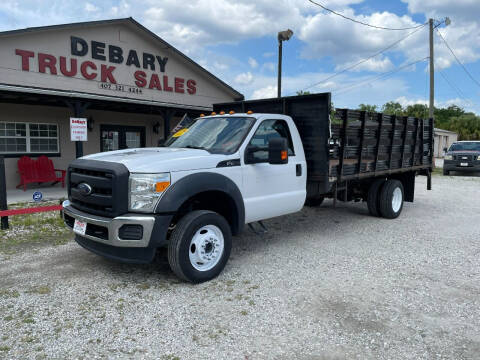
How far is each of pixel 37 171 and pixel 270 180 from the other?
31.6 feet

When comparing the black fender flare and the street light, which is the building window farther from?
the black fender flare

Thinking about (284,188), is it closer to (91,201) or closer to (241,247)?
(241,247)

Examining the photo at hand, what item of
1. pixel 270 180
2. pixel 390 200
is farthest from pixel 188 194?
pixel 390 200

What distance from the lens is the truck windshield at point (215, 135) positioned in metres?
4.86

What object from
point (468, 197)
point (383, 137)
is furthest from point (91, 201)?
point (468, 197)

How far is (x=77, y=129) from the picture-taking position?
8.61 metres

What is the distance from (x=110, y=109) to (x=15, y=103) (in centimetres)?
315

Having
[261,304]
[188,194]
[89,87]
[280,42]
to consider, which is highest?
[280,42]

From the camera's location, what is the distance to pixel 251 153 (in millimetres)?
4859

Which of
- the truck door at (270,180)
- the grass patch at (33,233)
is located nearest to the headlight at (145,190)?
the truck door at (270,180)

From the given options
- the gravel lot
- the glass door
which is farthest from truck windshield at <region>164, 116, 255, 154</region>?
the glass door

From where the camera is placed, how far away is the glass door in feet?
47.4

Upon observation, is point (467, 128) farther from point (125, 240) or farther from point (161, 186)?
point (125, 240)

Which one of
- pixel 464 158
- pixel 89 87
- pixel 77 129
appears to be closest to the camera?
pixel 77 129
